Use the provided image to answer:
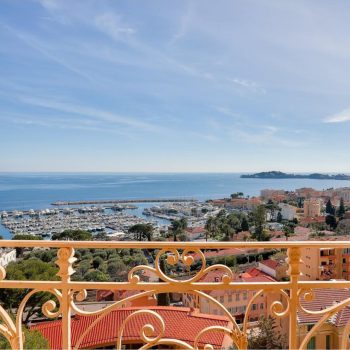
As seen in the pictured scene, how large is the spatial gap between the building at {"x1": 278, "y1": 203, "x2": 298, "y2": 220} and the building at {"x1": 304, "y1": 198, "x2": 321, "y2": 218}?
1107mm

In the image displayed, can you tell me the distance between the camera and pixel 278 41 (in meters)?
4.81

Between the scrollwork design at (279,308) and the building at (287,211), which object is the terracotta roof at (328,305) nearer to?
the scrollwork design at (279,308)

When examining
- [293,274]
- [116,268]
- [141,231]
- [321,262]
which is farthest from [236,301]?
[141,231]

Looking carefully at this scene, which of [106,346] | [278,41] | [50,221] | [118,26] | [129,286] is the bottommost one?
[50,221]

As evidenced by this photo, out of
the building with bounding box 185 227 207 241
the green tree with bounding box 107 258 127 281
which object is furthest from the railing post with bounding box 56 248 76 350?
the building with bounding box 185 227 207 241

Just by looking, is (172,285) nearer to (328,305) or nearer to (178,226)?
(328,305)

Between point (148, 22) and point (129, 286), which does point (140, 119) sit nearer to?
point (148, 22)

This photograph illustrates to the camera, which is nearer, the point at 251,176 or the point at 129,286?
the point at 129,286

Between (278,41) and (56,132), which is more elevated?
(56,132)

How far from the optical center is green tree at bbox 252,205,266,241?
28317mm

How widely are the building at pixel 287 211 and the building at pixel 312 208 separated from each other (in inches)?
43.6

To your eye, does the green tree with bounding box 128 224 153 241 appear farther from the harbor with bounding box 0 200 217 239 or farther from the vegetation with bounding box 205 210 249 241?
the vegetation with bounding box 205 210 249 241

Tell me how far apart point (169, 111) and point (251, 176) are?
36561 millimetres

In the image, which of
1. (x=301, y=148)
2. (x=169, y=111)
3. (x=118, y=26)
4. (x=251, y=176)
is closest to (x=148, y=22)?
(x=118, y=26)
